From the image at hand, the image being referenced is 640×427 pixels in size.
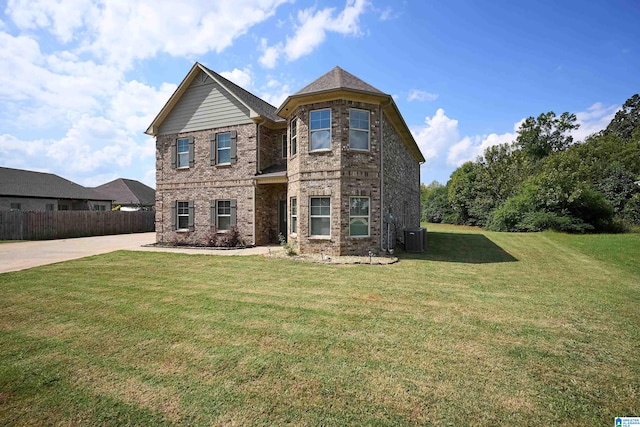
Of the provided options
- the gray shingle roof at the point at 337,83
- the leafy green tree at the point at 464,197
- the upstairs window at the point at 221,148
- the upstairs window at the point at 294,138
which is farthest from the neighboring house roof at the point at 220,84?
the leafy green tree at the point at 464,197

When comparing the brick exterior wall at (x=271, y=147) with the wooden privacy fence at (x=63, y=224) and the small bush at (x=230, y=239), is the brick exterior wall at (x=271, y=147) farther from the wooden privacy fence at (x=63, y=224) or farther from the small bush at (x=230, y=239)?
the wooden privacy fence at (x=63, y=224)

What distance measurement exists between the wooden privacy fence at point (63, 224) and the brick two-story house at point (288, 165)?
9804 mm

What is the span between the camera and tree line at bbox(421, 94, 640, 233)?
21.5m

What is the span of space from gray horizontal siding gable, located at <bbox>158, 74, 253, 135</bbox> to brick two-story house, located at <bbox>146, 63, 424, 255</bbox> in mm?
55

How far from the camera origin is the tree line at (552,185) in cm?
2146

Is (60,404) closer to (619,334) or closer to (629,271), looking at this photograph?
(619,334)

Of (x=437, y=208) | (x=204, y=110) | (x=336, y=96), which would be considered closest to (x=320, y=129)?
(x=336, y=96)

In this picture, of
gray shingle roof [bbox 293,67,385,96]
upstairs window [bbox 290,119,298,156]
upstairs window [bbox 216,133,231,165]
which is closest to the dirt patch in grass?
upstairs window [bbox 290,119,298,156]

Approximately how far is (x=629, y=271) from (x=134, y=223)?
1217 inches

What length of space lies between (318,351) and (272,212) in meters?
12.3

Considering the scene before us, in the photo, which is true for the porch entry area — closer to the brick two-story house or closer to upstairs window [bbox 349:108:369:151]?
the brick two-story house

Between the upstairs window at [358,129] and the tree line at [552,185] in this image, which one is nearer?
the upstairs window at [358,129]

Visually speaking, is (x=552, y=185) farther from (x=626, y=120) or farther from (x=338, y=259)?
(x=626, y=120)

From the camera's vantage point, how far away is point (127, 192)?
33688 mm
